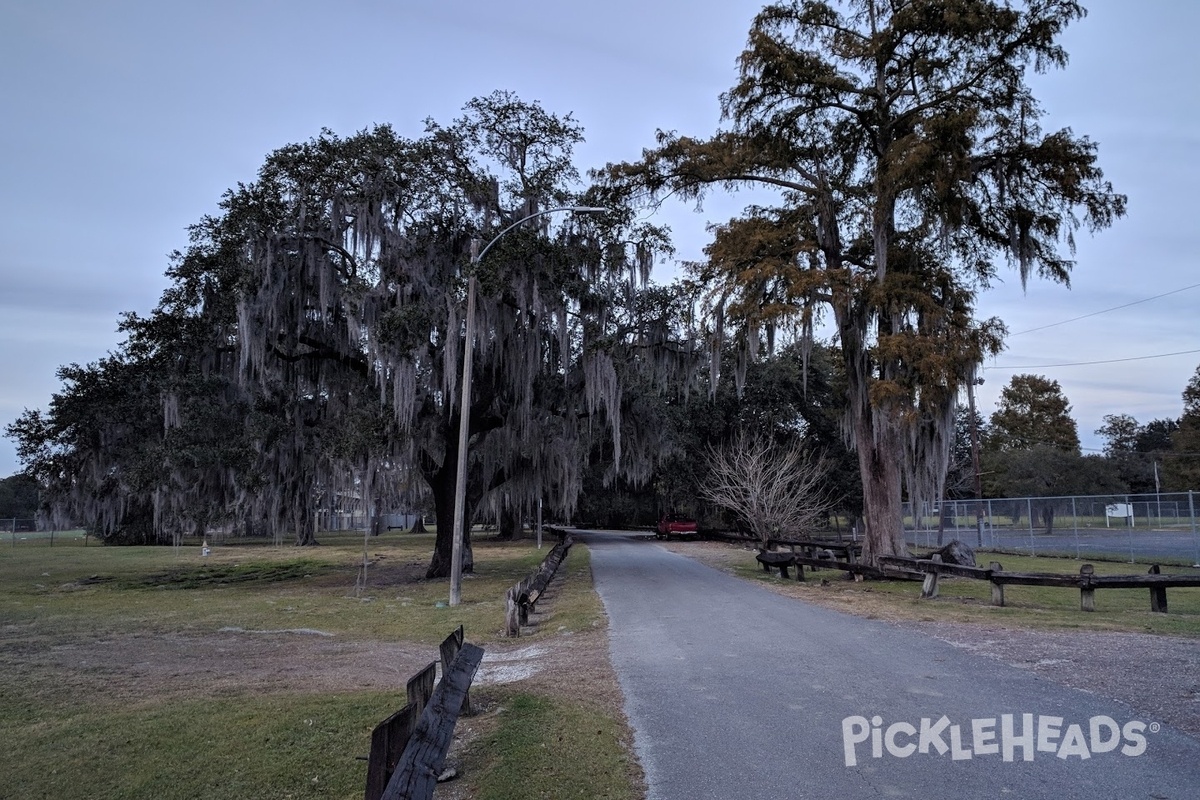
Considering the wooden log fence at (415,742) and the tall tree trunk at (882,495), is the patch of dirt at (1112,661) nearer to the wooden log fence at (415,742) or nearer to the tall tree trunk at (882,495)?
the wooden log fence at (415,742)

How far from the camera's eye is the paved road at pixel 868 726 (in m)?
4.76

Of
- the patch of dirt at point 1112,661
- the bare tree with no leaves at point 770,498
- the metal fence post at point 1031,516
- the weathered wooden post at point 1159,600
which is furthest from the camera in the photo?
the metal fence post at point 1031,516

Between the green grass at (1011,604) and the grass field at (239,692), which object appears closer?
the grass field at (239,692)

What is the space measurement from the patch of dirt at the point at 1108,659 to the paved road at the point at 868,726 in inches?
10.8

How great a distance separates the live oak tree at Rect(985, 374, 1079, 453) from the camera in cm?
6356

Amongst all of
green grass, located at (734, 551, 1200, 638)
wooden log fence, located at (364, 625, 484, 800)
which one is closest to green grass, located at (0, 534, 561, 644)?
green grass, located at (734, 551, 1200, 638)

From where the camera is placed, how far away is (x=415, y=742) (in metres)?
4.18

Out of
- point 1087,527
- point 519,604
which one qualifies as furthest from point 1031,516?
point 519,604

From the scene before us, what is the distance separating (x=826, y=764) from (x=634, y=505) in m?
46.8

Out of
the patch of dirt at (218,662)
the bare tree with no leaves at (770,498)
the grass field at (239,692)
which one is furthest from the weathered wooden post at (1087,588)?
the bare tree with no leaves at (770,498)

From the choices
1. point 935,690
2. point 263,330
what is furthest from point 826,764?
point 263,330

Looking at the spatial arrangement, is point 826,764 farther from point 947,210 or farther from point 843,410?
point 843,410

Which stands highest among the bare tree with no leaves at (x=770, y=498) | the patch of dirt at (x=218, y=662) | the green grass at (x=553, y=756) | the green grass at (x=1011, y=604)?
the bare tree with no leaves at (x=770, y=498)

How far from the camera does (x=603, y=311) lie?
1970cm
